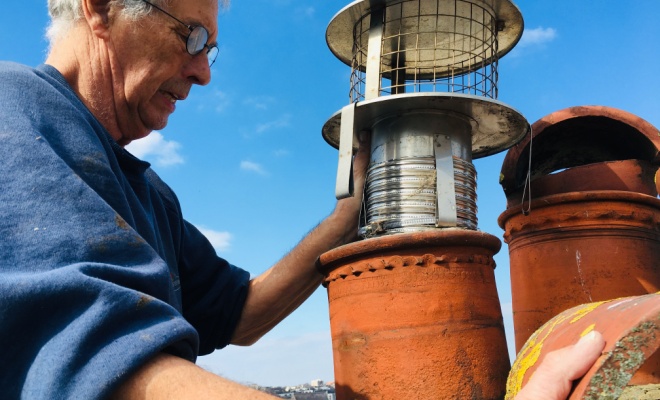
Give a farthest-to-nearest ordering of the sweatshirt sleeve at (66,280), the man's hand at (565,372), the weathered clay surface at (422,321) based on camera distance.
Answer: the weathered clay surface at (422,321) → the man's hand at (565,372) → the sweatshirt sleeve at (66,280)

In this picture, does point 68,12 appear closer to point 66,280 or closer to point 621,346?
point 66,280

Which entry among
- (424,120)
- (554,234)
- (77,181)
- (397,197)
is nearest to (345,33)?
(424,120)

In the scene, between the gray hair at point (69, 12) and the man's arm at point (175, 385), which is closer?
the man's arm at point (175, 385)

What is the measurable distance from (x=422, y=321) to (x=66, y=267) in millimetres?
1327

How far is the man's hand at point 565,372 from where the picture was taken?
4.37 ft

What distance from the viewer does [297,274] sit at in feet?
10.3

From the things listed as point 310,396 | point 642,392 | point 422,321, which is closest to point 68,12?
point 422,321

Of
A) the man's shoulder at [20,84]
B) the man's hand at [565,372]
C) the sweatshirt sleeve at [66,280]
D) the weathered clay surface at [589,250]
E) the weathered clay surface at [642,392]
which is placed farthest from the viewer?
the weathered clay surface at [589,250]

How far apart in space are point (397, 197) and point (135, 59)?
45.5 inches

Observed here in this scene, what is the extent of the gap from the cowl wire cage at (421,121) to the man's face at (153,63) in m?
0.67

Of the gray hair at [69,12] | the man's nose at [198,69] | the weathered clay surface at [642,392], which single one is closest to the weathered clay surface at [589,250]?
the weathered clay surface at [642,392]

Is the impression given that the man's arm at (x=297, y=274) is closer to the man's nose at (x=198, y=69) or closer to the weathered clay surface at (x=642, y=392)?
the man's nose at (x=198, y=69)

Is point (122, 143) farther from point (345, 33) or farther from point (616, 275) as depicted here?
point (616, 275)

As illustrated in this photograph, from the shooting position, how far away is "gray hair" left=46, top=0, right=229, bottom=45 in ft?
7.29
